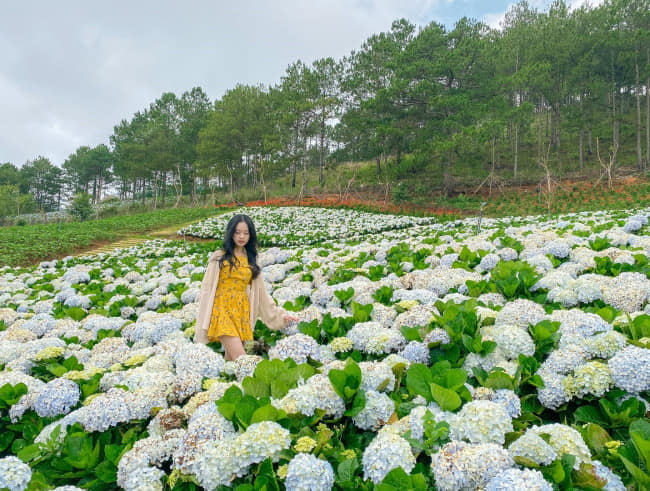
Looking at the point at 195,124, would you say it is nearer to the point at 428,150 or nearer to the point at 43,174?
the point at 428,150

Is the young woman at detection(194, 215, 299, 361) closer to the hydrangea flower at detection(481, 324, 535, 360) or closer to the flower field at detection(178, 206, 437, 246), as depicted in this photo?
the hydrangea flower at detection(481, 324, 535, 360)

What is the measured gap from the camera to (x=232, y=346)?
120 inches

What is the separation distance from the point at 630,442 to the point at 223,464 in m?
1.56

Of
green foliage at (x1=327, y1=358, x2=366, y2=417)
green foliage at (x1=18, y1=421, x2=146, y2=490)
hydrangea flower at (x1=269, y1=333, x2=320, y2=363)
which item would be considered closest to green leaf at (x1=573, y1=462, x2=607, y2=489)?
green foliage at (x1=327, y1=358, x2=366, y2=417)

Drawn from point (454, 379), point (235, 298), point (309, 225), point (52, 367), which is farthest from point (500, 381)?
point (309, 225)

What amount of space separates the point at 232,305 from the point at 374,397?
185cm

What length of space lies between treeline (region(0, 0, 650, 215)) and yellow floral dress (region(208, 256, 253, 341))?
714 inches

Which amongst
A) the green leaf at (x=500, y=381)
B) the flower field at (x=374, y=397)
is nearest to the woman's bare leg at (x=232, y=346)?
the flower field at (x=374, y=397)

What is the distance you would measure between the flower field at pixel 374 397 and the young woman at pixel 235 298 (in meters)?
0.16

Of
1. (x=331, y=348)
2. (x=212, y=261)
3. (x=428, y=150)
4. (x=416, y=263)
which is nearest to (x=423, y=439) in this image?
(x=331, y=348)

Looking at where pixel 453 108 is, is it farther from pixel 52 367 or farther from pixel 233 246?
pixel 52 367

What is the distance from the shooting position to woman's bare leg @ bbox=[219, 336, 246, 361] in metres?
3.02

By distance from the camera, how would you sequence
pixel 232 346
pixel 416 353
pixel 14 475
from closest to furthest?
1. pixel 14 475
2. pixel 416 353
3. pixel 232 346

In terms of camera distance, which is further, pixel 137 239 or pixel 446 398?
pixel 137 239
